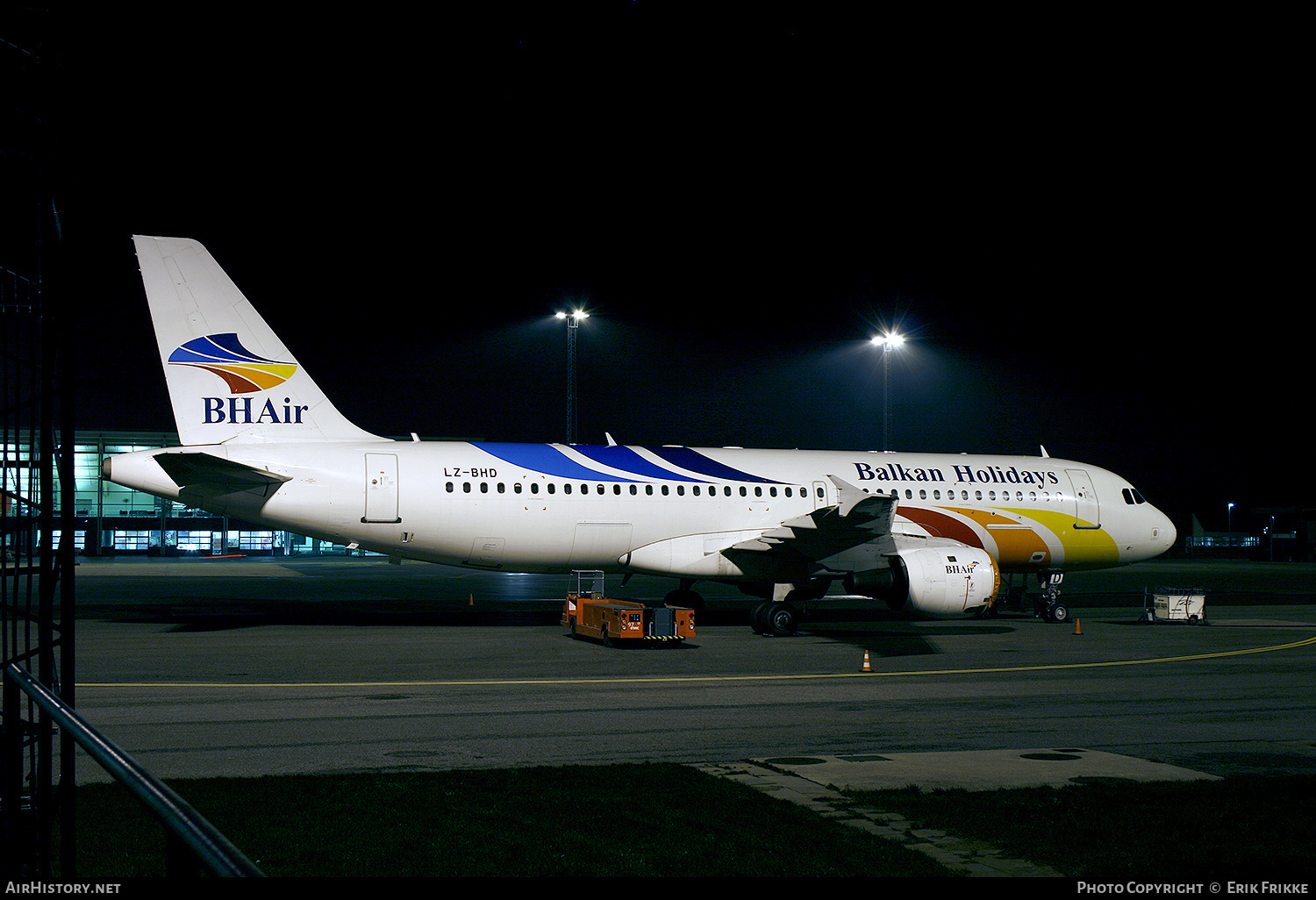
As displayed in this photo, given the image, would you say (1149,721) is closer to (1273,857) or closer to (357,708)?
(1273,857)

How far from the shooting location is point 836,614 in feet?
94.3

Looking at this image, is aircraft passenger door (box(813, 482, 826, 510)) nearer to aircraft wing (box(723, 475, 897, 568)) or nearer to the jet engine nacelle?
aircraft wing (box(723, 475, 897, 568))

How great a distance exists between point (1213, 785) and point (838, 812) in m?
3.60

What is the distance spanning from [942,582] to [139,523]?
229 feet

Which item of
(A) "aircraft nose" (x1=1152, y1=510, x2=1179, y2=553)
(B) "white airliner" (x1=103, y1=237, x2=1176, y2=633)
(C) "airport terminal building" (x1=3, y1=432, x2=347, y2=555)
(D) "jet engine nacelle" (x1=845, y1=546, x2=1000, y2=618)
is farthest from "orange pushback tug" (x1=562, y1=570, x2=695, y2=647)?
(C) "airport terminal building" (x1=3, y1=432, x2=347, y2=555)

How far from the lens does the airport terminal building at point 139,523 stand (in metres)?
75.0

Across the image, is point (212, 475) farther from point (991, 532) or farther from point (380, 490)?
point (991, 532)

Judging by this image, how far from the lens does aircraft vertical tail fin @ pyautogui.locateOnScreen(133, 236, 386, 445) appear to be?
71.8 feet

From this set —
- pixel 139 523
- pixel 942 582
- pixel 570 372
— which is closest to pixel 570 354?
pixel 570 372

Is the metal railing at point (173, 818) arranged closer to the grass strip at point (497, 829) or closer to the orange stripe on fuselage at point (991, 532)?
the grass strip at point (497, 829)

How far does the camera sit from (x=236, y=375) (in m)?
22.4

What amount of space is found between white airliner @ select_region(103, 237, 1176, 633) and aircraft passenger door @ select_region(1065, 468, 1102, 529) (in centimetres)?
255

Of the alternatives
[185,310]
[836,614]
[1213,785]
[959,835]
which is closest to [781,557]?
[836,614]

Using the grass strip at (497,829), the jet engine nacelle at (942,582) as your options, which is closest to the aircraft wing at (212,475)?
the grass strip at (497,829)
